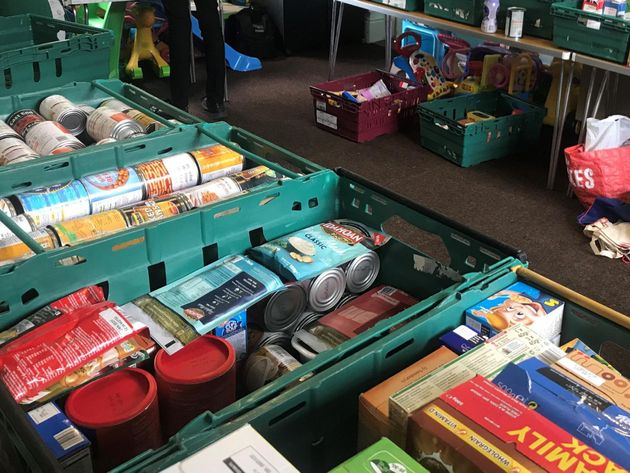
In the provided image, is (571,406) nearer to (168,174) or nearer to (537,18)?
(168,174)

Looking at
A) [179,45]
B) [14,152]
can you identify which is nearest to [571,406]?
[14,152]

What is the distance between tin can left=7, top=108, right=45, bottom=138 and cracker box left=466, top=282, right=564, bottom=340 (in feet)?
5.12

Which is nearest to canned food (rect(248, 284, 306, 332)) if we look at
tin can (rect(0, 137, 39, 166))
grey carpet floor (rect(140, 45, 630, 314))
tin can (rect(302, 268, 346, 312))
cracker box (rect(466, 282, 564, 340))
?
tin can (rect(302, 268, 346, 312))

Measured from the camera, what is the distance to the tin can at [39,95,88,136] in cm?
230

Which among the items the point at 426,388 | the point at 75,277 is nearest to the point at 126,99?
the point at 75,277

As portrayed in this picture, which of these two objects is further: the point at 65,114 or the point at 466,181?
the point at 466,181

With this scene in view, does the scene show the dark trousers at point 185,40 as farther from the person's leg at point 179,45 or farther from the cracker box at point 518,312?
the cracker box at point 518,312

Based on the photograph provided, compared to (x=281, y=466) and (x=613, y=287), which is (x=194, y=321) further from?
(x=613, y=287)

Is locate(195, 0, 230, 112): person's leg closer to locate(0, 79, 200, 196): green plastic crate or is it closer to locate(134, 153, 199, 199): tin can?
locate(0, 79, 200, 196): green plastic crate

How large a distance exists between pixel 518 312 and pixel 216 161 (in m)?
1.00

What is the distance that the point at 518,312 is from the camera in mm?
1333

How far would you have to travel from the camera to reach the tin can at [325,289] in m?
1.64

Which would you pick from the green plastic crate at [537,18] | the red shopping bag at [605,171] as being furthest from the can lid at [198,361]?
the green plastic crate at [537,18]

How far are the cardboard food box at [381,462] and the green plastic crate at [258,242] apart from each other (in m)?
0.24
